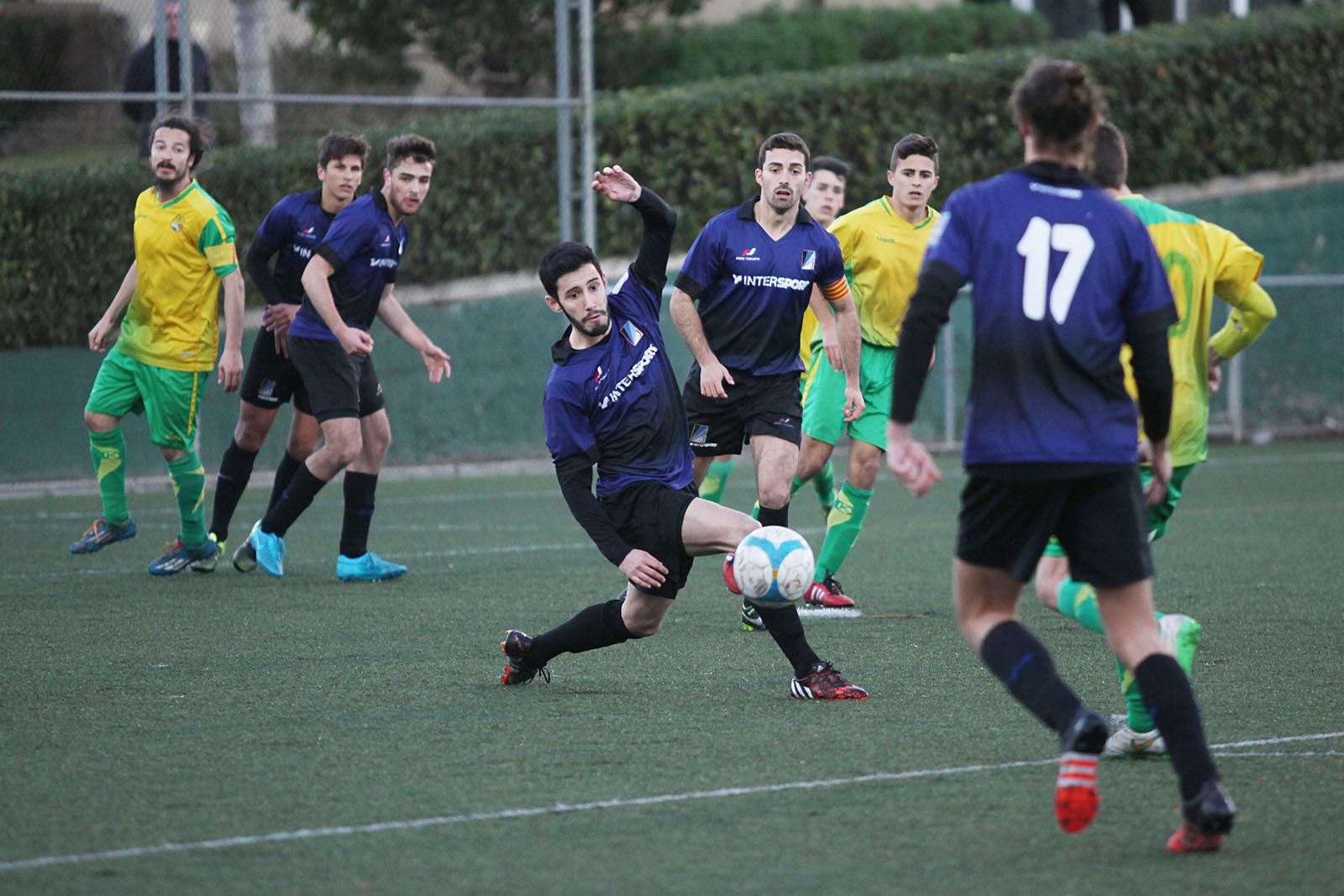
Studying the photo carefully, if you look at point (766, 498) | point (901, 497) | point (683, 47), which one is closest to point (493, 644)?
point (766, 498)

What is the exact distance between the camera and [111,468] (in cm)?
930

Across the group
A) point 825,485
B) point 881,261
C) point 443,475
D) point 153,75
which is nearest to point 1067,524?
point 881,261

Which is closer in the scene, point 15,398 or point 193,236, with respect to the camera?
point 193,236

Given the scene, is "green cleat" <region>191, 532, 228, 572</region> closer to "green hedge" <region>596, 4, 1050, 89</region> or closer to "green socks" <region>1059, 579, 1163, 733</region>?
"green socks" <region>1059, 579, 1163, 733</region>

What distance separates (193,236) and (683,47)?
12013mm

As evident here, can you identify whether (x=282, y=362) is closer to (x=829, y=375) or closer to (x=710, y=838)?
(x=829, y=375)

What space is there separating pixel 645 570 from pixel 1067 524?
5.57ft

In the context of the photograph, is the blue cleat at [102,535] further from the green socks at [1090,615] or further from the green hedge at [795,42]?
the green hedge at [795,42]

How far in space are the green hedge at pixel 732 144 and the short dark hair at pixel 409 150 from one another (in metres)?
6.60

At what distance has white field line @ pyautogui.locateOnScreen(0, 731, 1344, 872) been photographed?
389 cm

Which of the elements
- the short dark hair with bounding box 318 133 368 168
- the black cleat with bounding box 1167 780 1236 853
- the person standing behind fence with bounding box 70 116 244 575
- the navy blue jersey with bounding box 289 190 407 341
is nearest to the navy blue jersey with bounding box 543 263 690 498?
the black cleat with bounding box 1167 780 1236 853

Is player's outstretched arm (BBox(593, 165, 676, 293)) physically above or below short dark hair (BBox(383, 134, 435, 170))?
below

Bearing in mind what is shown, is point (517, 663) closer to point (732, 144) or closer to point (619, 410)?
point (619, 410)

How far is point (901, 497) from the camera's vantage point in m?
13.7
